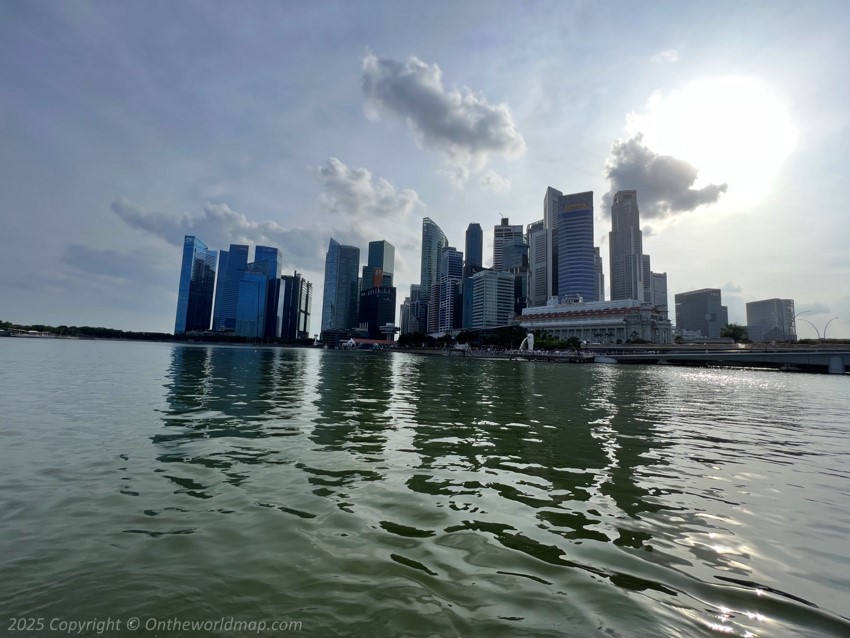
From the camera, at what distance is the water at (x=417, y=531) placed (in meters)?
5.28

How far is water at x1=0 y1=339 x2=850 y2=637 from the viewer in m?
5.28

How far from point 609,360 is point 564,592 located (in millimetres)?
172358

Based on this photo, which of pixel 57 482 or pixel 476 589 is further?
pixel 57 482

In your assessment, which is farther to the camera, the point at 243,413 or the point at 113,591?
the point at 243,413

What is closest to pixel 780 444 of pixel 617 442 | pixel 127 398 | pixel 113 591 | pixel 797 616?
pixel 617 442

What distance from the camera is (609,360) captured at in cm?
16212

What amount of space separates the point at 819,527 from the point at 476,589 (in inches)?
326

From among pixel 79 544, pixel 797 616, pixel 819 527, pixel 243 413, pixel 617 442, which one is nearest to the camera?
pixel 797 616

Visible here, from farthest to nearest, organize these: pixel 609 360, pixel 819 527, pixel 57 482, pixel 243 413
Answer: pixel 609 360, pixel 243 413, pixel 57 482, pixel 819 527

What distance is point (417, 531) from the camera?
25.5ft

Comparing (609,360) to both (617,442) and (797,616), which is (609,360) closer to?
(617,442)

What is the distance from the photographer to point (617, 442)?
17016 millimetres

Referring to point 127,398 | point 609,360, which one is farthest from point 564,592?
point 609,360

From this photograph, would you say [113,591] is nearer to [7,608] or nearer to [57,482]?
[7,608]
